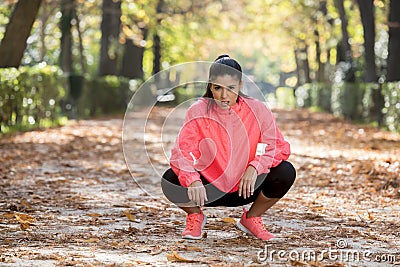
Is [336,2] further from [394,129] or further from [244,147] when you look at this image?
[244,147]

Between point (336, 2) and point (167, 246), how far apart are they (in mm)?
28039

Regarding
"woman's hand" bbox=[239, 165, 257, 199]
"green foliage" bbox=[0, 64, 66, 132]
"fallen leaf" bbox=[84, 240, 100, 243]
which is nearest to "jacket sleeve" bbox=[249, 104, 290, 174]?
"woman's hand" bbox=[239, 165, 257, 199]

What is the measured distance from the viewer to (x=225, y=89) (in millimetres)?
6324

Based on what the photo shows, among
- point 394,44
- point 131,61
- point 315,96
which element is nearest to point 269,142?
point 394,44

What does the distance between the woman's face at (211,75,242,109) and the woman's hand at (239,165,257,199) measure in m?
A: 0.52

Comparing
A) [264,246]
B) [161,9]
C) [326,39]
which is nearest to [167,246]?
[264,246]

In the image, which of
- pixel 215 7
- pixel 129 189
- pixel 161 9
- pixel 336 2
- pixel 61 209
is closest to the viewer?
pixel 61 209

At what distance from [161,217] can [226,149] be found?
170 centimetres

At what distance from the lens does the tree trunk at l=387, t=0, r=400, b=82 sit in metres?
23.0

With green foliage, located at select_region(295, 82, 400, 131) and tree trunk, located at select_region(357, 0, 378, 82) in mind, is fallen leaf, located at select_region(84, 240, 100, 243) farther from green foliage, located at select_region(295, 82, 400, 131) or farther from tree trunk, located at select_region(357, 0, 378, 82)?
tree trunk, located at select_region(357, 0, 378, 82)

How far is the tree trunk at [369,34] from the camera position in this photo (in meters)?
26.2

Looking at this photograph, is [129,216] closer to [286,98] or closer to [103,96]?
[103,96]

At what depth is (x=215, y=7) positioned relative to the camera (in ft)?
166

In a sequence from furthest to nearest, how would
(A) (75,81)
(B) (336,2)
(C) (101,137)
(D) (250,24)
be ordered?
(D) (250,24), (B) (336,2), (A) (75,81), (C) (101,137)
